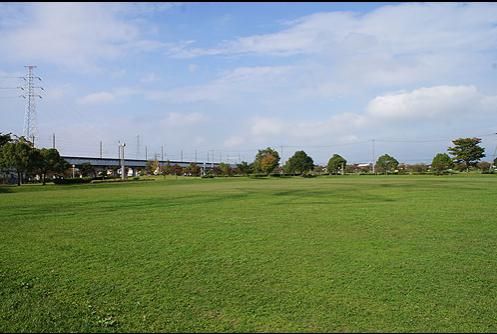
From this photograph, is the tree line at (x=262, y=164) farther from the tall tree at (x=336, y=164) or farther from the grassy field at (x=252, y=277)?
the grassy field at (x=252, y=277)

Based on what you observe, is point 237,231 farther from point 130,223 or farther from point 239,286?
point 239,286

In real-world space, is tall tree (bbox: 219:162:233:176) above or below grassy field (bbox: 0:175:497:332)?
above

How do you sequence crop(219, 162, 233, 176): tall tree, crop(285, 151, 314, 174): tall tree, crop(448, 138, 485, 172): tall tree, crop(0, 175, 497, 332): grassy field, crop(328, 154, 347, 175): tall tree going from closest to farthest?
crop(0, 175, 497, 332): grassy field, crop(448, 138, 485, 172): tall tree, crop(219, 162, 233, 176): tall tree, crop(285, 151, 314, 174): tall tree, crop(328, 154, 347, 175): tall tree

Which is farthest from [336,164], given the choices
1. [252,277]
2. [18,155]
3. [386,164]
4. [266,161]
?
[252,277]

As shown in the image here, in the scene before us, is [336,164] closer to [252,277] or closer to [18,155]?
[18,155]

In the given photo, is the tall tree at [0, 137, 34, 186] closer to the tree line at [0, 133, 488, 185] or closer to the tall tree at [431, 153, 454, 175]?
the tree line at [0, 133, 488, 185]

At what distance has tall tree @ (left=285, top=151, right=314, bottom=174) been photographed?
8912cm

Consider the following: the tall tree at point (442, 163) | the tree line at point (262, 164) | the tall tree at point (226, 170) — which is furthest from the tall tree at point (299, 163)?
the tall tree at point (442, 163)

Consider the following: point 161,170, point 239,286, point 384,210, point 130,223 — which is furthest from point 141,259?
point 161,170

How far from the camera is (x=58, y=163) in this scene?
57.1 m

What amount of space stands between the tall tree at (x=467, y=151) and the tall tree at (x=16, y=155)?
68.3 meters

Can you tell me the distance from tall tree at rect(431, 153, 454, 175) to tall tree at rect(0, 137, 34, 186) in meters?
64.6

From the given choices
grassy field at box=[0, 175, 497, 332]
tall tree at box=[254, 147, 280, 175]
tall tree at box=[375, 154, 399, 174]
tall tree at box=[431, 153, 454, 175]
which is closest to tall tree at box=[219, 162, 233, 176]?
tall tree at box=[254, 147, 280, 175]

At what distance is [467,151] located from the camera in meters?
71.1
